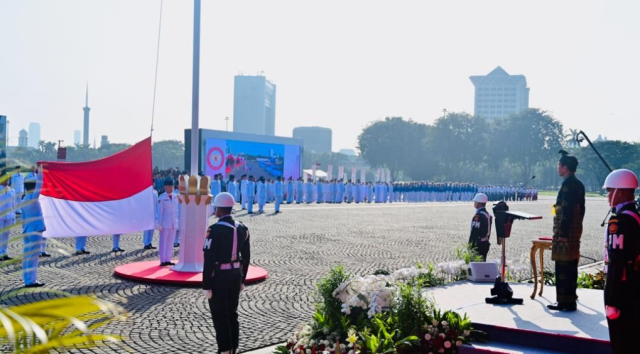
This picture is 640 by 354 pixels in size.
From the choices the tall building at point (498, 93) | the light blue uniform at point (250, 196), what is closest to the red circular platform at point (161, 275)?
the light blue uniform at point (250, 196)

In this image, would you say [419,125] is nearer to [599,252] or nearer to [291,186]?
[291,186]

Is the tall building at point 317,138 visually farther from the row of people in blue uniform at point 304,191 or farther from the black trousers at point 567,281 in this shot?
the black trousers at point 567,281

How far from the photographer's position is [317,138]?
167375mm

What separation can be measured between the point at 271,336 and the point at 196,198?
4738mm

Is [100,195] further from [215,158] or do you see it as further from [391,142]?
[391,142]

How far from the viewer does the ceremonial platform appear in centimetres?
602

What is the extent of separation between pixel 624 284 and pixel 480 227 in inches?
226

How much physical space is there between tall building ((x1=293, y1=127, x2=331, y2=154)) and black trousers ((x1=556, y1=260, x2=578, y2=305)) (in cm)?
15783

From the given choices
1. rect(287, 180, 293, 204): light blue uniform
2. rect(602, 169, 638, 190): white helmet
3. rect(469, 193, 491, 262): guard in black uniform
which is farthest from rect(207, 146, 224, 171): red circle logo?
rect(602, 169, 638, 190): white helmet

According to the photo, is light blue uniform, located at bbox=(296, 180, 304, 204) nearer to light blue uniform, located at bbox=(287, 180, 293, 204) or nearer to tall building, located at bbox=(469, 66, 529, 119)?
light blue uniform, located at bbox=(287, 180, 293, 204)

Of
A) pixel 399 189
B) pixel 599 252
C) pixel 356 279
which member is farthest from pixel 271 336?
pixel 399 189

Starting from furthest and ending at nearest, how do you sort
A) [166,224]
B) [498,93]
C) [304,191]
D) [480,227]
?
[498,93], [304,191], [166,224], [480,227]

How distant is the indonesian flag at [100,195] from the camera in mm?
9938

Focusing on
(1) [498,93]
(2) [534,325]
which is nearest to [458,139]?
(2) [534,325]
